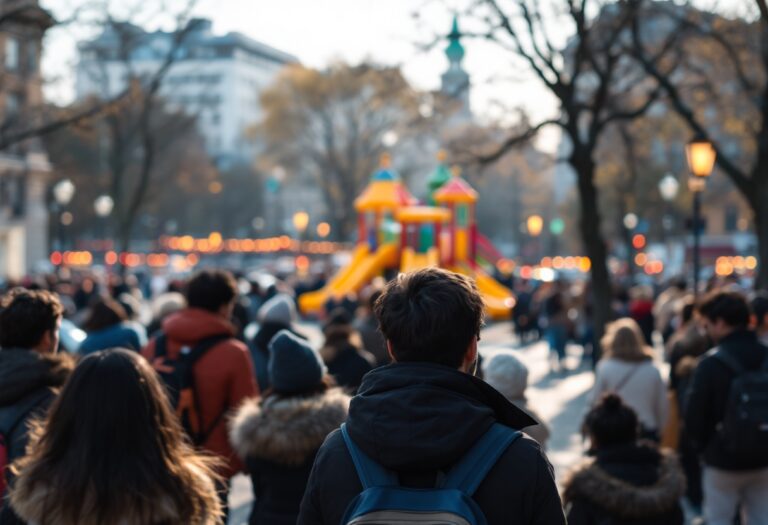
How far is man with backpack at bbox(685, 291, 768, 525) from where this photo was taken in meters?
6.32

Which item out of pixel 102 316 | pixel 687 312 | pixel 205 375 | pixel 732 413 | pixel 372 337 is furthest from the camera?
pixel 687 312

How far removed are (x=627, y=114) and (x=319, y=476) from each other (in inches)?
524

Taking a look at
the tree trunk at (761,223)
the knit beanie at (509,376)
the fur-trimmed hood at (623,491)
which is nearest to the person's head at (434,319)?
the fur-trimmed hood at (623,491)

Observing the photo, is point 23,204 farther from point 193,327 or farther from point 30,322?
point 30,322

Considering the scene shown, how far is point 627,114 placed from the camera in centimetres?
1555

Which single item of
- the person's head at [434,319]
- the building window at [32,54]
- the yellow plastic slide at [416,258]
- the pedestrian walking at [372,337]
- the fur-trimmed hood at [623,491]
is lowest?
the yellow plastic slide at [416,258]

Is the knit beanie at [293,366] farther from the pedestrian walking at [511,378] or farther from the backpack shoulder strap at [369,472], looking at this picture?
the backpack shoulder strap at [369,472]

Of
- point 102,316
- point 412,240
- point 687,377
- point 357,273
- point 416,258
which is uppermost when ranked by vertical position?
point 102,316

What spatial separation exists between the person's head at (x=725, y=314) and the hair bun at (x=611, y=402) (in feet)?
4.49

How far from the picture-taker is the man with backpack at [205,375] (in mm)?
5969

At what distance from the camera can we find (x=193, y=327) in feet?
19.9

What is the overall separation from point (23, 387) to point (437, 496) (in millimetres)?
2219

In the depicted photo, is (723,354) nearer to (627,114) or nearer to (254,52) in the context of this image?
(627,114)

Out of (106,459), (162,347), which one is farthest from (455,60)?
(106,459)
